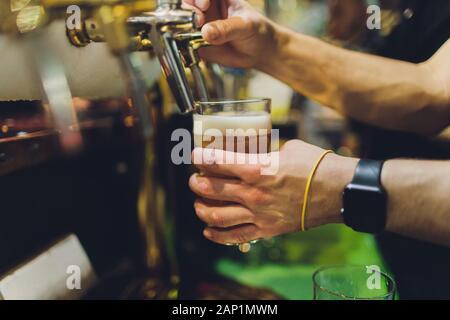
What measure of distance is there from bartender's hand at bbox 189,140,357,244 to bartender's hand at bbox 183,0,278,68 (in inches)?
14.4

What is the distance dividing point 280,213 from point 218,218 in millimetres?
124

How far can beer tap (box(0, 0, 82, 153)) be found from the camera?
760 mm

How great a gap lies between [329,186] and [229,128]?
0.73 ft

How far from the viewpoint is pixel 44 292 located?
0.83 m

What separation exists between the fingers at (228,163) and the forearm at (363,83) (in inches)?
23.7

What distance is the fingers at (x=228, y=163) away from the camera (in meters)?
0.79

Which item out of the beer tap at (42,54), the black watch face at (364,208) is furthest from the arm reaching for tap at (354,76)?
the black watch face at (364,208)

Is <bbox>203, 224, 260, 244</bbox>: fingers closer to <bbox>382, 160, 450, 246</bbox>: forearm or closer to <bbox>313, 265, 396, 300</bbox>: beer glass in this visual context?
<bbox>313, 265, 396, 300</bbox>: beer glass

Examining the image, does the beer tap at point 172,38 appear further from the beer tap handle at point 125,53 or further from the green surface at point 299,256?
the green surface at point 299,256

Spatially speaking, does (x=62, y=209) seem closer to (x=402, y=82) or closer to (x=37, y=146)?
(x=37, y=146)

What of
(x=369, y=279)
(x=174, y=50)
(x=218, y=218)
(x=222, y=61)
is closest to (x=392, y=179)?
(x=369, y=279)

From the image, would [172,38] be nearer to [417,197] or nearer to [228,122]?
[228,122]

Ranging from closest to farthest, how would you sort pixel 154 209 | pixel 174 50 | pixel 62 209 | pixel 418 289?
pixel 174 50
pixel 62 209
pixel 154 209
pixel 418 289

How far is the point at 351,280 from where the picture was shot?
87cm
